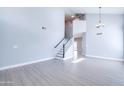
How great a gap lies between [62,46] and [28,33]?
3585 millimetres

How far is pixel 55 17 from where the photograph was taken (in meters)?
11.6

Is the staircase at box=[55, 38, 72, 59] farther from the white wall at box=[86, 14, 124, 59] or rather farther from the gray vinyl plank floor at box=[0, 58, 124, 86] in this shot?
the gray vinyl plank floor at box=[0, 58, 124, 86]

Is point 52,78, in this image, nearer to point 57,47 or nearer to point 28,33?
point 28,33

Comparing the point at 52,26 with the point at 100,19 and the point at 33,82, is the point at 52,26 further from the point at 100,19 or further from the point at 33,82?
the point at 33,82

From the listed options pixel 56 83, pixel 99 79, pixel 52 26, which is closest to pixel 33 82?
pixel 56 83

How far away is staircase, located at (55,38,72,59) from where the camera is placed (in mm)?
11500


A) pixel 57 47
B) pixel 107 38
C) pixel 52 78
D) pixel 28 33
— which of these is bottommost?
pixel 52 78

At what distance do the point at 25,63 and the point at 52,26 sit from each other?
354 cm

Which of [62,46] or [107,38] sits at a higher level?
[107,38]

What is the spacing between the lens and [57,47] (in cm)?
1191

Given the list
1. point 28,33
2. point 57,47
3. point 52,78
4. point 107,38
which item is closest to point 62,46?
point 57,47

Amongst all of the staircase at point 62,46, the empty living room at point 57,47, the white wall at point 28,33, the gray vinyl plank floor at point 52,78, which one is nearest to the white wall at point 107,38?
the empty living room at point 57,47

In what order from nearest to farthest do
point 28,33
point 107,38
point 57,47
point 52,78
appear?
1. point 52,78
2. point 28,33
3. point 57,47
4. point 107,38

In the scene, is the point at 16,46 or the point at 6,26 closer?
the point at 6,26
